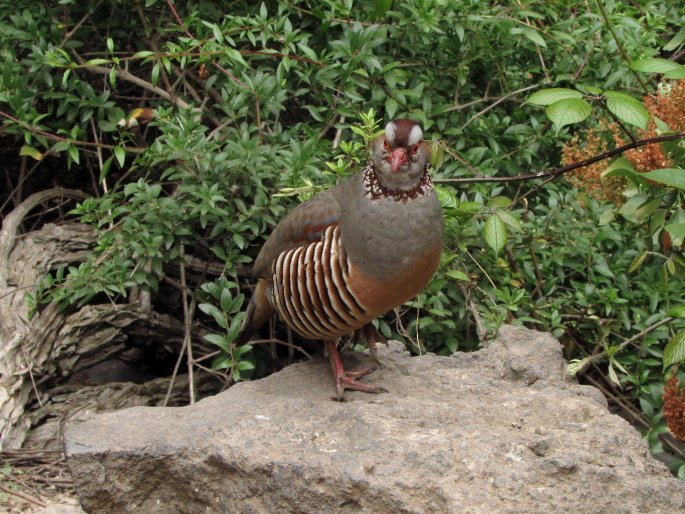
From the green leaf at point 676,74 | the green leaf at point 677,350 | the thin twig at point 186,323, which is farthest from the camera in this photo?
the thin twig at point 186,323

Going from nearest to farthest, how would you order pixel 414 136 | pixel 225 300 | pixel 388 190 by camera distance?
1. pixel 414 136
2. pixel 388 190
3. pixel 225 300

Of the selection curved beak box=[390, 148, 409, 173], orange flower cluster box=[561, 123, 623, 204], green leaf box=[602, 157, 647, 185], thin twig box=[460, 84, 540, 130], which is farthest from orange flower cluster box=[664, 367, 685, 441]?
thin twig box=[460, 84, 540, 130]

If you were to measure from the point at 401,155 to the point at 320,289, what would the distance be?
0.70 metres

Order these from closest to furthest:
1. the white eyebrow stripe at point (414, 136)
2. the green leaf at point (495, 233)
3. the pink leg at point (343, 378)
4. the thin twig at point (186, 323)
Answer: the white eyebrow stripe at point (414, 136) < the pink leg at point (343, 378) < the green leaf at point (495, 233) < the thin twig at point (186, 323)

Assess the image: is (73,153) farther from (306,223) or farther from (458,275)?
(458,275)

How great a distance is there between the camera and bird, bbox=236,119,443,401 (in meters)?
3.71

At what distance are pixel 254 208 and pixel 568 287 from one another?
2.13 m

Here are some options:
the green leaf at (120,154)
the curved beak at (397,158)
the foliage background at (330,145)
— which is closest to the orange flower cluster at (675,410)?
the foliage background at (330,145)

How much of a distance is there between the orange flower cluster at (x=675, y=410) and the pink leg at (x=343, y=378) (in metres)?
1.41

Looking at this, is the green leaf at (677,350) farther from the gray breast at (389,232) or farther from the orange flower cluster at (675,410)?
the gray breast at (389,232)

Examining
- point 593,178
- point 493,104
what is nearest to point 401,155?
point 593,178

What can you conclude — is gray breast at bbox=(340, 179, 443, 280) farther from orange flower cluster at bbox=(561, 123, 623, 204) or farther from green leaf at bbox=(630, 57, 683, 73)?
orange flower cluster at bbox=(561, 123, 623, 204)

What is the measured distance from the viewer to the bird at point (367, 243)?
3711 millimetres

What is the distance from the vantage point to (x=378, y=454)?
325 centimetres
